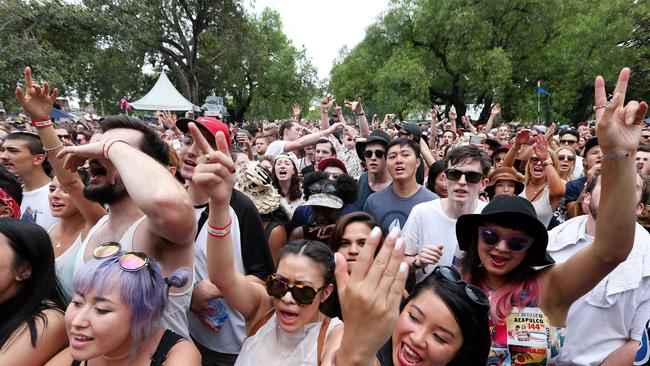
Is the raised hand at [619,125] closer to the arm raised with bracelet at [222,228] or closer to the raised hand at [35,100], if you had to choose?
the arm raised with bracelet at [222,228]

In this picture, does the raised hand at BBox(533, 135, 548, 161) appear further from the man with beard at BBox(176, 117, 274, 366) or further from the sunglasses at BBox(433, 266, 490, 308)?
the man with beard at BBox(176, 117, 274, 366)

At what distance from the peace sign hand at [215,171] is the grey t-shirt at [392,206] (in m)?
2.06

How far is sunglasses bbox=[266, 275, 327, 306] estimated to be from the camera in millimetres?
1990

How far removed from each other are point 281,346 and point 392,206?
2032mm

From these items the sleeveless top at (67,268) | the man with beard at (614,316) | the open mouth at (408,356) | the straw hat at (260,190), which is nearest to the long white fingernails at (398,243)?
the open mouth at (408,356)

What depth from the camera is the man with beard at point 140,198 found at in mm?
1636

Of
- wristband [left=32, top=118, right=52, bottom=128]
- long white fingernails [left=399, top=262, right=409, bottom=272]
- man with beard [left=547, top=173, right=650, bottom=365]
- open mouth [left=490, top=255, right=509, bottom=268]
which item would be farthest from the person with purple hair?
man with beard [left=547, top=173, right=650, bottom=365]

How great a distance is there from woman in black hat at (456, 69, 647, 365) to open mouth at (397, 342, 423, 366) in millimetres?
553

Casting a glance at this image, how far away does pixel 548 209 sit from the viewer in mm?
4141

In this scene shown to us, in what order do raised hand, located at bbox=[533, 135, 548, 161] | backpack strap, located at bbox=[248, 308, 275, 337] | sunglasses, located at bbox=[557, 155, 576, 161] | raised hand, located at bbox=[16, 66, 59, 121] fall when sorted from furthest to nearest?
sunglasses, located at bbox=[557, 155, 576, 161]
raised hand, located at bbox=[533, 135, 548, 161]
raised hand, located at bbox=[16, 66, 59, 121]
backpack strap, located at bbox=[248, 308, 275, 337]

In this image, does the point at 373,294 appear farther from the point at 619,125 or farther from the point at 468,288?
the point at 619,125

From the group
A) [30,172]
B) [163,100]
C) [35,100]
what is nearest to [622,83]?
[35,100]

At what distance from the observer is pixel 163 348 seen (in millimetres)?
1807

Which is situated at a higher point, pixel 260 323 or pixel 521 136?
pixel 521 136
